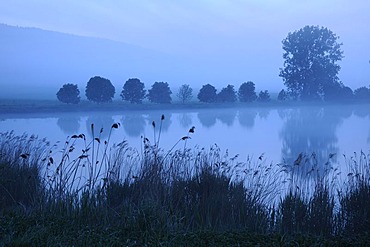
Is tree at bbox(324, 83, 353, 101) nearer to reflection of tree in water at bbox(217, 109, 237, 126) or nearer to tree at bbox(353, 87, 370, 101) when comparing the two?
tree at bbox(353, 87, 370, 101)

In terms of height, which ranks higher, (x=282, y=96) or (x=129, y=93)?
(x=282, y=96)

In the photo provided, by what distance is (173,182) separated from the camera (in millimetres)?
5125

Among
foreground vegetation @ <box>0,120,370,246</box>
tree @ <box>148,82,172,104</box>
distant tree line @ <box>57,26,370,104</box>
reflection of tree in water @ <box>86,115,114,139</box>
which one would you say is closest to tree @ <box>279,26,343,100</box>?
distant tree line @ <box>57,26,370,104</box>

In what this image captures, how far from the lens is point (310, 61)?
38406mm

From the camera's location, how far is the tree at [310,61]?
3788 centimetres

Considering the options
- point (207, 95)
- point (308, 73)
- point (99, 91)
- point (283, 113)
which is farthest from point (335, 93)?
point (99, 91)

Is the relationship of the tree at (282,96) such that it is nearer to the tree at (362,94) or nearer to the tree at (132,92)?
the tree at (362,94)

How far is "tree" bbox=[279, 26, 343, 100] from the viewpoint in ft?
124

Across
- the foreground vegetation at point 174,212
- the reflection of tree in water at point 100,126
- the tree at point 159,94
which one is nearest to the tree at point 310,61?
the tree at point 159,94

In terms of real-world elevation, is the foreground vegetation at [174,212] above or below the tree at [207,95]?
below

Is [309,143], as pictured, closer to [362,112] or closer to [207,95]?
[362,112]

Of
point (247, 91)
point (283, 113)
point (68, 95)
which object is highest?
point (247, 91)

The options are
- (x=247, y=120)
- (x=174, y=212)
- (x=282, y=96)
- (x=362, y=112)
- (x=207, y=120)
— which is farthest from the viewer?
(x=282, y=96)

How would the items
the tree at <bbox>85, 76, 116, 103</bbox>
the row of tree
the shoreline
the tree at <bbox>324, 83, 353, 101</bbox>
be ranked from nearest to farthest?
the shoreline < the row of tree < the tree at <bbox>85, 76, 116, 103</bbox> < the tree at <bbox>324, 83, 353, 101</bbox>
